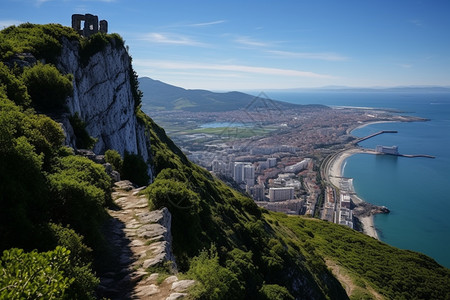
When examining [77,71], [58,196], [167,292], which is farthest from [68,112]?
[167,292]

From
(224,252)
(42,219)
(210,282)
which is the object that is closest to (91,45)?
(224,252)

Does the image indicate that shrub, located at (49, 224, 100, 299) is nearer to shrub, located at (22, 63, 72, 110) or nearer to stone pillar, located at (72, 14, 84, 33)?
shrub, located at (22, 63, 72, 110)

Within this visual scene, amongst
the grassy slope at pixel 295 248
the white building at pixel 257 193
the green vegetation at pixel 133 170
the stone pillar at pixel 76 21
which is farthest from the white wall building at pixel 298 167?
the green vegetation at pixel 133 170

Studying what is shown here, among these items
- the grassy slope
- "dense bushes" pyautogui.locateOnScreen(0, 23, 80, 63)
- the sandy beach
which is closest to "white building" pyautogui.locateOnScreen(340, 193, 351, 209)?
the sandy beach

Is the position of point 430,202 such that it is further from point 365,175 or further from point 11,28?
point 11,28

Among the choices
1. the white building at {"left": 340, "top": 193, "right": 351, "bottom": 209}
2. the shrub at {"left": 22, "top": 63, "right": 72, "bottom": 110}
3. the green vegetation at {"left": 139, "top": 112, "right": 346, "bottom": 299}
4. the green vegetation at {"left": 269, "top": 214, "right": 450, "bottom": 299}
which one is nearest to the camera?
the green vegetation at {"left": 139, "top": 112, "right": 346, "bottom": 299}

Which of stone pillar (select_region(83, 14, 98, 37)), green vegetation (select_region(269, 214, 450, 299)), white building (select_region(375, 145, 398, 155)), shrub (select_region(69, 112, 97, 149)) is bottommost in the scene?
green vegetation (select_region(269, 214, 450, 299))
